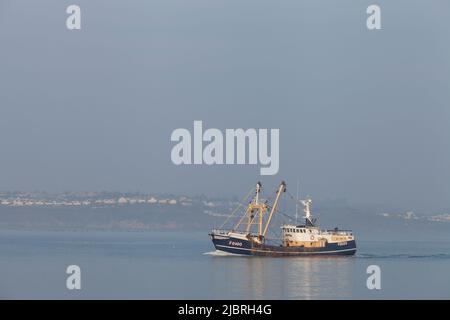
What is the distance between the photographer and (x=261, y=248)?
93.3m

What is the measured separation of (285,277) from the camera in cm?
7550

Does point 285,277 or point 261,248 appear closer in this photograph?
point 285,277

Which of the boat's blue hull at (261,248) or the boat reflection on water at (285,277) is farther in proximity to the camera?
A: the boat's blue hull at (261,248)

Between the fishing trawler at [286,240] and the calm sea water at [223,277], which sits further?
the fishing trawler at [286,240]

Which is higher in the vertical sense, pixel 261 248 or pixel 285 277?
pixel 261 248

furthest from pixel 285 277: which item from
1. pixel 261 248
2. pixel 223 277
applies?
pixel 261 248

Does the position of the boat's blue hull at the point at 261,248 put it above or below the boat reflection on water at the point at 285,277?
above

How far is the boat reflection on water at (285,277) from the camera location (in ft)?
215

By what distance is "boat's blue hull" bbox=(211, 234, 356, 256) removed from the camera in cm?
9262

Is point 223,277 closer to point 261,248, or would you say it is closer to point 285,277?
point 285,277

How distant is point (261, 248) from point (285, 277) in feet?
58.6

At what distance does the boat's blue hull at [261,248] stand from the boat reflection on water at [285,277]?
1.87 ft
